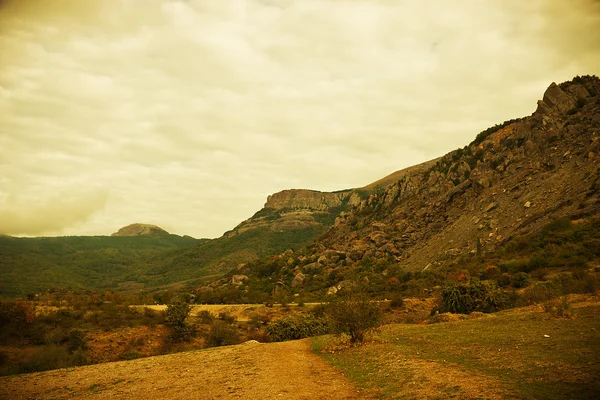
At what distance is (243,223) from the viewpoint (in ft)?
562

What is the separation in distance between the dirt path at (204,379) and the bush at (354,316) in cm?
221

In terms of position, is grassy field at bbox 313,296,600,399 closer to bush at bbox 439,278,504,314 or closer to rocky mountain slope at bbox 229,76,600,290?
bush at bbox 439,278,504,314

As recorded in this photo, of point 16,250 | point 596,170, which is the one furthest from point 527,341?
point 16,250

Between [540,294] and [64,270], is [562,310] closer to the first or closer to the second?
[540,294]

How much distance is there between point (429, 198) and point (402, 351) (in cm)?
5452

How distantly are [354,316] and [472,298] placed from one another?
1362cm

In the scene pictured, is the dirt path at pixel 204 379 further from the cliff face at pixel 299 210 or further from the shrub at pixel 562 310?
the cliff face at pixel 299 210

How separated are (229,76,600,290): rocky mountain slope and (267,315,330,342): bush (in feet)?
82.9

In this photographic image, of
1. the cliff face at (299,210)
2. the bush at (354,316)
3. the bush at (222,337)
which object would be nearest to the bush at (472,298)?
the bush at (354,316)

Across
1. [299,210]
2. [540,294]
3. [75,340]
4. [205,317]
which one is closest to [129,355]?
[75,340]

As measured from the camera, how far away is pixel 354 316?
17.9m

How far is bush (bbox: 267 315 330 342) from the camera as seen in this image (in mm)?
26734

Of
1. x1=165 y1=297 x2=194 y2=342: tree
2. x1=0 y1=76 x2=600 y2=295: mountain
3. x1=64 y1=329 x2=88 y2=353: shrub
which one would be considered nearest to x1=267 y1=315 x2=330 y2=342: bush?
x1=165 y1=297 x2=194 y2=342: tree

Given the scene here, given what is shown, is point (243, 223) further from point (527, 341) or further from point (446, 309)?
point (527, 341)
